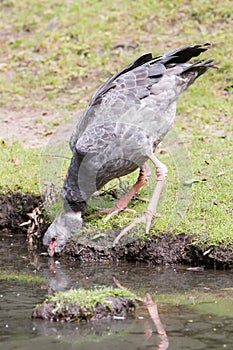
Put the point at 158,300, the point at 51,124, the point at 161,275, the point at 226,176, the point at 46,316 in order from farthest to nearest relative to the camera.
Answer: the point at 51,124 → the point at 226,176 → the point at 161,275 → the point at 158,300 → the point at 46,316

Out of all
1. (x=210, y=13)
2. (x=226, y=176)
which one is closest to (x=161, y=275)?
(x=226, y=176)

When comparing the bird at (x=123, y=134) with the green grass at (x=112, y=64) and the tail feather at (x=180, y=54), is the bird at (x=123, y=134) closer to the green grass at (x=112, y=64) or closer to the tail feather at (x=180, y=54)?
the tail feather at (x=180, y=54)

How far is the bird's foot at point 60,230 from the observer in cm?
732

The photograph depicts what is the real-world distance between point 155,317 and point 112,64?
25.3 feet

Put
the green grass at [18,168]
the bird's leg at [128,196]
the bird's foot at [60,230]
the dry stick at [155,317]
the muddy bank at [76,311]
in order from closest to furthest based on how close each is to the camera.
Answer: the dry stick at [155,317], the muddy bank at [76,311], the bird's foot at [60,230], the bird's leg at [128,196], the green grass at [18,168]

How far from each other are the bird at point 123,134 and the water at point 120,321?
16.8 inches

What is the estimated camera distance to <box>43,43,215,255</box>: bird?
719 centimetres

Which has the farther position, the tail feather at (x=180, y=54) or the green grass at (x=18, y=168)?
the green grass at (x=18, y=168)

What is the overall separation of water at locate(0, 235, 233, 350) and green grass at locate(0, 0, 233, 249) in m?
1.45

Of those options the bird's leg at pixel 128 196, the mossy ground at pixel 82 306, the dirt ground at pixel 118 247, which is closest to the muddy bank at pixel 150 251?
the dirt ground at pixel 118 247

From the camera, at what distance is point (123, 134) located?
7.19 m

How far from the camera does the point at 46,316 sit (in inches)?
220

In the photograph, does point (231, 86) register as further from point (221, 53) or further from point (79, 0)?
point (79, 0)

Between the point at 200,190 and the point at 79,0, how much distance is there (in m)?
7.55
